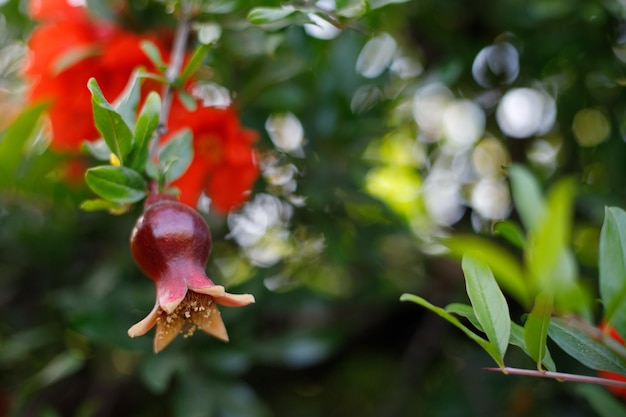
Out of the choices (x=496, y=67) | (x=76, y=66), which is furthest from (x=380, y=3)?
(x=496, y=67)

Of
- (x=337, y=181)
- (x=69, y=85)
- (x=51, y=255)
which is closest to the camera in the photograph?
(x=69, y=85)

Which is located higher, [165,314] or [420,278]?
[165,314]

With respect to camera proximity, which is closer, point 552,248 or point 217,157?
point 552,248

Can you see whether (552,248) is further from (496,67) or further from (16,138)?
(496,67)

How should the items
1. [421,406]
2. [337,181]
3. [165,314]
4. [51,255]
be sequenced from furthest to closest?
[421,406] < [51,255] < [337,181] < [165,314]

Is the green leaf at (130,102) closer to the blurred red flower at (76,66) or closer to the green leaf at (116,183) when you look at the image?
the green leaf at (116,183)

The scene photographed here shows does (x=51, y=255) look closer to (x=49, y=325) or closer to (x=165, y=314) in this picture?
(x=49, y=325)

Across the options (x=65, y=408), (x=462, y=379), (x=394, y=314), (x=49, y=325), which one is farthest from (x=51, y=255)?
(x=462, y=379)

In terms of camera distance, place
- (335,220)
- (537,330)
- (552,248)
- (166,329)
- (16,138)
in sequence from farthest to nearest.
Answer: (335,220), (16,138), (166,329), (537,330), (552,248)
